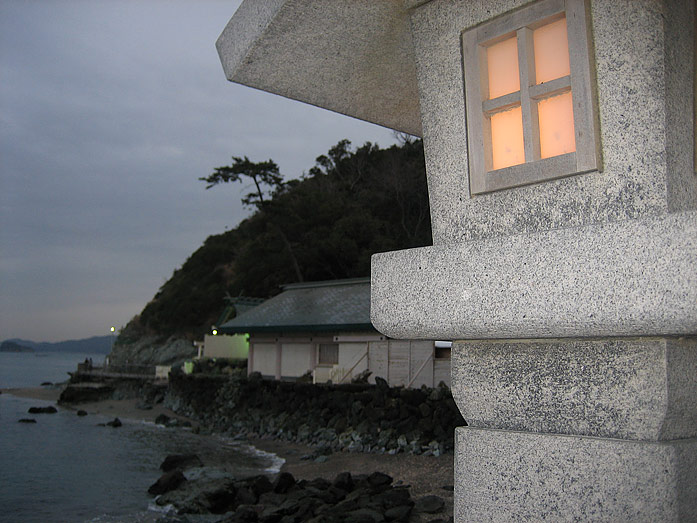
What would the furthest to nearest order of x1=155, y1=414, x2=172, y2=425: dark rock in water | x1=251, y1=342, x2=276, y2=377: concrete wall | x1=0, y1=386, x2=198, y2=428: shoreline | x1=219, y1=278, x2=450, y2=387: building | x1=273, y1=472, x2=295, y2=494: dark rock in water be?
x1=0, y1=386, x2=198, y2=428: shoreline → x1=155, y1=414, x2=172, y2=425: dark rock in water → x1=251, y1=342, x2=276, y2=377: concrete wall → x1=219, y1=278, x2=450, y2=387: building → x1=273, y1=472, x2=295, y2=494: dark rock in water

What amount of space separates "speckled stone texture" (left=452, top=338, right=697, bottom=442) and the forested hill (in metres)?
24.9

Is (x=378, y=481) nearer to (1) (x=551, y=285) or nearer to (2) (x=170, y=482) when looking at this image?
(2) (x=170, y=482)

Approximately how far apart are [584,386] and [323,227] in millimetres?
29432

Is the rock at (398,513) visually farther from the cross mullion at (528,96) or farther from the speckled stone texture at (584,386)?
the cross mullion at (528,96)

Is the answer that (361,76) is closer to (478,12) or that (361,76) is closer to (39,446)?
(478,12)

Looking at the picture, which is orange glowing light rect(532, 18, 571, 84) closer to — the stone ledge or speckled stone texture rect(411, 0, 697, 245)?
speckled stone texture rect(411, 0, 697, 245)

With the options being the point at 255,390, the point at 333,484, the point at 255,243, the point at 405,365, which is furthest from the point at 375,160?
the point at 333,484

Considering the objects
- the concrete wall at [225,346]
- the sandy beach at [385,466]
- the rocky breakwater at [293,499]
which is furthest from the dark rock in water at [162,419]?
the rocky breakwater at [293,499]

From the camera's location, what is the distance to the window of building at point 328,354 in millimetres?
20406

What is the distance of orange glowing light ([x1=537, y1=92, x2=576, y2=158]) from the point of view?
226cm

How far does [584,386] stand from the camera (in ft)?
7.26

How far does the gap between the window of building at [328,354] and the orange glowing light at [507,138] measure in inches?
717

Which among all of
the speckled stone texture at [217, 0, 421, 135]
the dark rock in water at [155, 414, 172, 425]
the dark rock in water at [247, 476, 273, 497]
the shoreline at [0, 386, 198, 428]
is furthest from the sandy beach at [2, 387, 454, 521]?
the shoreline at [0, 386, 198, 428]

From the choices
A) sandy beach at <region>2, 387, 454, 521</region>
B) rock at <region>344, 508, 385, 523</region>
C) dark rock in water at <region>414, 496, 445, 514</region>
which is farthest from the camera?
sandy beach at <region>2, 387, 454, 521</region>
